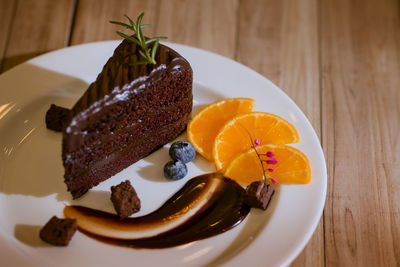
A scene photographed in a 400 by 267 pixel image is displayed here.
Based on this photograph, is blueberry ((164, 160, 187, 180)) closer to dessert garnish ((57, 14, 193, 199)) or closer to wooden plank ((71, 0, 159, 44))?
dessert garnish ((57, 14, 193, 199))

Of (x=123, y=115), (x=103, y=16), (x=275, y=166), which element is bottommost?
(x=275, y=166)

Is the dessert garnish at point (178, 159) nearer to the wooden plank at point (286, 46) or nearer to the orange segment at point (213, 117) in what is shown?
the orange segment at point (213, 117)

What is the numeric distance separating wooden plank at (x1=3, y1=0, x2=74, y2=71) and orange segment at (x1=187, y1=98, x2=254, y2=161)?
135cm

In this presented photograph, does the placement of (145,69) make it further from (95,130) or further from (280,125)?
(280,125)

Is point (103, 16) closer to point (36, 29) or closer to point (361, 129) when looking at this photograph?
point (36, 29)

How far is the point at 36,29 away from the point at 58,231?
1898mm

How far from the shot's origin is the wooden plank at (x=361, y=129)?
8.40 ft

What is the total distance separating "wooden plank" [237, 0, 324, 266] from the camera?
3318mm

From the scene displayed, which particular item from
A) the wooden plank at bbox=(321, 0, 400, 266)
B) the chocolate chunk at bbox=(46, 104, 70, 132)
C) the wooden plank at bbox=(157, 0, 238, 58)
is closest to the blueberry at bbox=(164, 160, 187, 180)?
the chocolate chunk at bbox=(46, 104, 70, 132)

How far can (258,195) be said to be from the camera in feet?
8.09

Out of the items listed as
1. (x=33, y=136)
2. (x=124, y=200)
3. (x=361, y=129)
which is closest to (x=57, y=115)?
(x=33, y=136)

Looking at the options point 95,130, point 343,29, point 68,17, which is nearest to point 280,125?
point 95,130

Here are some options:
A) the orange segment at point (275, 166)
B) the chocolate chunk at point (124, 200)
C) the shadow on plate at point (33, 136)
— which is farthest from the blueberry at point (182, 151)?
the shadow on plate at point (33, 136)

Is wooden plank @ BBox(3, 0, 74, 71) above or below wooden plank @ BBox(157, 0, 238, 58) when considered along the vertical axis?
below
